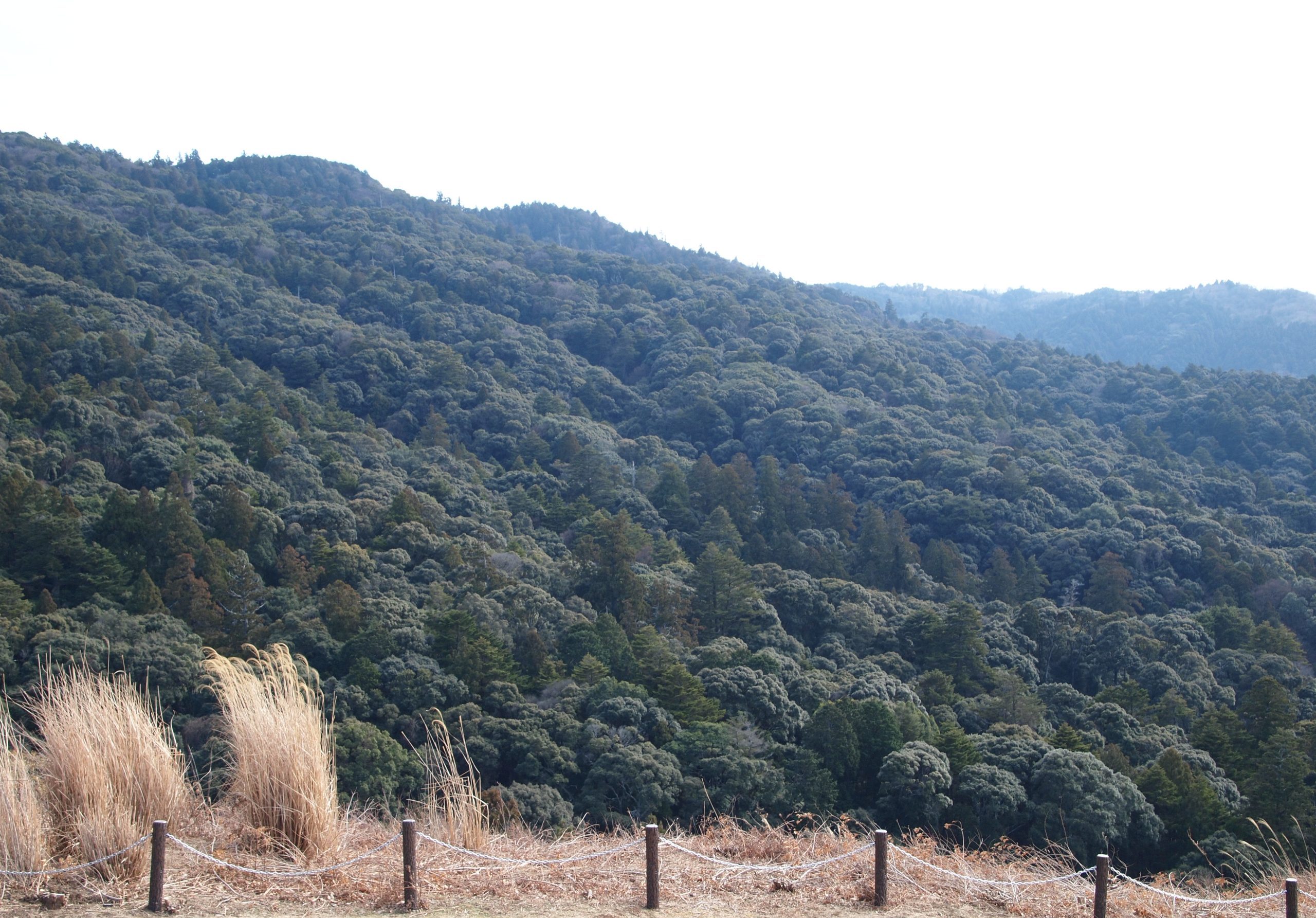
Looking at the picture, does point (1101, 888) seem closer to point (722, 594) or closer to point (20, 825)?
point (20, 825)

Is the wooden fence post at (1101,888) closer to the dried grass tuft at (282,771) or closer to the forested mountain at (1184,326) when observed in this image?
the dried grass tuft at (282,771)

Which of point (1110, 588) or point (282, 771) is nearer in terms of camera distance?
point (282, 771)

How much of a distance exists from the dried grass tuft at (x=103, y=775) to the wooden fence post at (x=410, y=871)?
54.7 inches

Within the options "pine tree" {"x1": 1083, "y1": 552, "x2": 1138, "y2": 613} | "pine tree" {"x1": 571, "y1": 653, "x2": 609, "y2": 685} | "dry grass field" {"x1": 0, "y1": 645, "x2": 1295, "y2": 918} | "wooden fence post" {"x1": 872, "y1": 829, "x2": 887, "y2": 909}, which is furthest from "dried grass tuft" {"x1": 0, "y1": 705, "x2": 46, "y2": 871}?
"pine tree" {"x1": 1083, "y1": 552, "x2": 1138, "y2": 613}

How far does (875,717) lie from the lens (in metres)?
21.8

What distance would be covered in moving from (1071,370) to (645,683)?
190 feet

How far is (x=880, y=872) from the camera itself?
5.73m

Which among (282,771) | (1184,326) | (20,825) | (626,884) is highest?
(1184,326)

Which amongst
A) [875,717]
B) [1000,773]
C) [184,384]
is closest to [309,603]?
[875,717]

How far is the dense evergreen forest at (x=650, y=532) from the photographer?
20266 mm

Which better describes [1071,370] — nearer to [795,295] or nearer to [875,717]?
[795,295]

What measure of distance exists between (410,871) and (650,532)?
3722cm

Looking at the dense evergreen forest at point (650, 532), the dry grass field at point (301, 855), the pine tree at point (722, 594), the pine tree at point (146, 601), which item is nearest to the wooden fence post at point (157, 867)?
the dry grass field at point (301, 855)

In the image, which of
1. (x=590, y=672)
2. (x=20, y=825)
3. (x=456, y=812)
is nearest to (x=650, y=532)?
(x=590, y=672)
